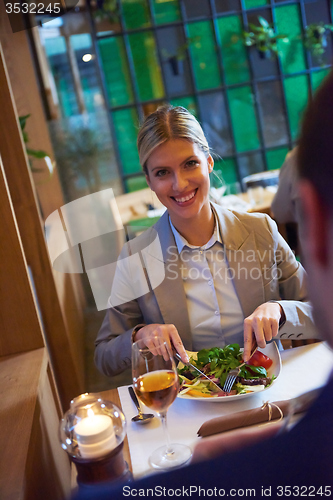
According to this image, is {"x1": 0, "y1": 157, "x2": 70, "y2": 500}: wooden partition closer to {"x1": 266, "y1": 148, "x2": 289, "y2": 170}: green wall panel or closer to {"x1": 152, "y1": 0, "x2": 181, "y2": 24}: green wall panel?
{"x1": 152, "y1": 0, "x2": 181, "y2": 24}: green wall panel

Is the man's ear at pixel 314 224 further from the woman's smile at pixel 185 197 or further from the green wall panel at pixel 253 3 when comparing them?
the green wall panel at pixel 253 3

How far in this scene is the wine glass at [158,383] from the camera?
86 centimetres

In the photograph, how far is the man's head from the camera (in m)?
0.29

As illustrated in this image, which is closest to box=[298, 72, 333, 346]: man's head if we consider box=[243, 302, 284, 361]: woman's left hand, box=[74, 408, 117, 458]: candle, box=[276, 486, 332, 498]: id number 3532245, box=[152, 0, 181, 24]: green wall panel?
box=[276, 486, 332, 498]: id number 3532245

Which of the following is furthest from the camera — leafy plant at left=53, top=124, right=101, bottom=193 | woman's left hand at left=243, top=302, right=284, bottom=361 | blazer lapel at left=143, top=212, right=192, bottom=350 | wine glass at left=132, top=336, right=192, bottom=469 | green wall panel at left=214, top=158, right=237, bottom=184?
green wall panel at left=214, top=158, right=237, bottom=184

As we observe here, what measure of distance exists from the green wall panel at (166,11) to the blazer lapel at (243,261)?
137 inches

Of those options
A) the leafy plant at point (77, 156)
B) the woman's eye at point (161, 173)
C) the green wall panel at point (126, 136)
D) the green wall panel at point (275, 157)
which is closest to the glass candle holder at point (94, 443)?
the woman's eye at point (161, 173)

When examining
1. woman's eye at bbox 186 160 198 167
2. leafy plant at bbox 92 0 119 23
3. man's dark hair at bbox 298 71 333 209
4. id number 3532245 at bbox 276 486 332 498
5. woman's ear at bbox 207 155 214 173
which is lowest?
id number 3532245 at bbox 276 486 332 498

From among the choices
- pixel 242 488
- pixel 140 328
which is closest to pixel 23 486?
pixel 242 488

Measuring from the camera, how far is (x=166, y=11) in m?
4.35

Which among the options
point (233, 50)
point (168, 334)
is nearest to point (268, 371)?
point (168, 334)

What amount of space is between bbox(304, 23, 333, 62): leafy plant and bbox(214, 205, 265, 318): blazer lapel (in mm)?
3782

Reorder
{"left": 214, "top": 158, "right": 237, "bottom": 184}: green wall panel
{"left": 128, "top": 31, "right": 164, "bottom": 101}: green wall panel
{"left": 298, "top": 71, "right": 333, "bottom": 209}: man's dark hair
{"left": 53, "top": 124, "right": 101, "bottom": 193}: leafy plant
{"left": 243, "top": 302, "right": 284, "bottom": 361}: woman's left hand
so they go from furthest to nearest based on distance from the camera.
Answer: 1. {"left": 214, "top": 158, "right": 237, "bottom": 184}: green wall panel
2. {"left": 128, "top": 31, "right": 164, "bottom": 101}: green wall panel
3. {"left": 53, "top": 124, "right": 101, "bottom": 193}: leafy plant
4. {"left": 243, "top": 302, "right": 284, "bottom": 361}: woman's left hand
5. {"left": 298, "top": 71, "right": 333, "bottom": 209}: man's dark hair

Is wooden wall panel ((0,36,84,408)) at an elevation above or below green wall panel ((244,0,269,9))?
below
